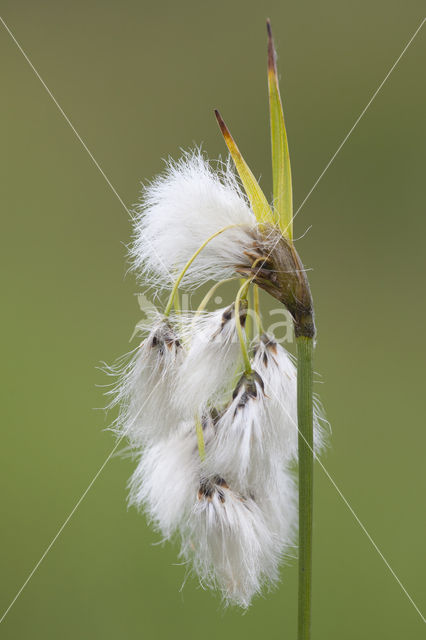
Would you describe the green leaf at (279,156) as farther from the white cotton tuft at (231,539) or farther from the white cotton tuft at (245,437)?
the white cotton tuft at (231,539)

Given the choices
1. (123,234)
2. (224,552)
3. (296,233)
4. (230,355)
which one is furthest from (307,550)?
(123,234)

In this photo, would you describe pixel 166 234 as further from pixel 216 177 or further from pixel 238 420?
pixel 238 420

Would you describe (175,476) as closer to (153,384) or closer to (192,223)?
(153,384)

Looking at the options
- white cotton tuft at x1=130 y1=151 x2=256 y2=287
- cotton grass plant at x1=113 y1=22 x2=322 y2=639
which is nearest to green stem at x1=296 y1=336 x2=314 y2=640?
cotton grass plant at x1=113 y1=22 x2=322 y2=639

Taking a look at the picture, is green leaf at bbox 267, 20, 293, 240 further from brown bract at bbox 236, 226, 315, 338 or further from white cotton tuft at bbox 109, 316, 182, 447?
white cotton tuft at bbox 109, 316, 182, 447

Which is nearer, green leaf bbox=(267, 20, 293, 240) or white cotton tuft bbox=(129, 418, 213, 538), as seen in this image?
green leaf bbox=(267, 20, 293, 240)

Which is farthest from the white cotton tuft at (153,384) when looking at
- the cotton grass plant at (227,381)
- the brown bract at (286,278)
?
the brown bract at (286,278)

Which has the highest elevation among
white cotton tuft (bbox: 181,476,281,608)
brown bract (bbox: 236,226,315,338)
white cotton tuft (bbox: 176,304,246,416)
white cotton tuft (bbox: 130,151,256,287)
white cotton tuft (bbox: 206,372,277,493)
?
white cotton tuft (bbox: 130,151,256,287)

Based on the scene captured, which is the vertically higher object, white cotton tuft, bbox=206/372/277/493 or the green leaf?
the green leaf
